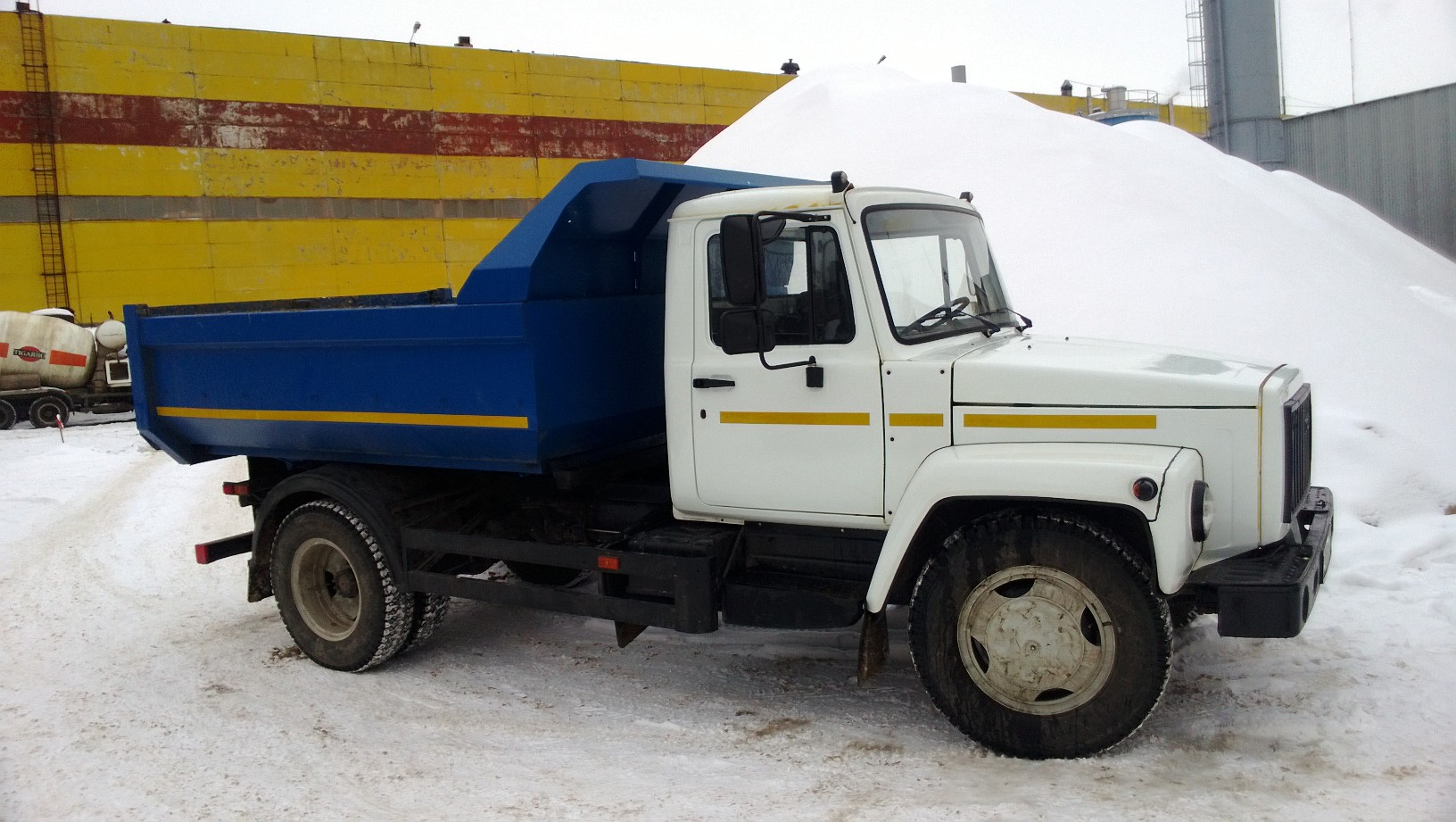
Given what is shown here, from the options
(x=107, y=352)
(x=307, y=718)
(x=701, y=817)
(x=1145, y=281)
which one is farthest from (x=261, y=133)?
(x=701, y=817)

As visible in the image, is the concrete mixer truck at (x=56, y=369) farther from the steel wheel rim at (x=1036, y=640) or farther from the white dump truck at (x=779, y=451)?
the steel wheel rim at (x=1036, y=640)

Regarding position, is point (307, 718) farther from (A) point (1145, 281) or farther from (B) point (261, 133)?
(B) point (261, 133)

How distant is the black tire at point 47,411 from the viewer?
19250 mm

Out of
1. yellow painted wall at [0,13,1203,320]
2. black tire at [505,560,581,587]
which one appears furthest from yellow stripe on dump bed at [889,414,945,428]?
yellow painted wall at [0,13,1203,320]

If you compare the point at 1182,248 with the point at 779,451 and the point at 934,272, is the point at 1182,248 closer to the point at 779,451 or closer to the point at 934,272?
the point at 934,272

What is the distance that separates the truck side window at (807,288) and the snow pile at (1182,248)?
484 cm

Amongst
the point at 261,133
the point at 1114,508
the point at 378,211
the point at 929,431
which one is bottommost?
the point at 1114,508

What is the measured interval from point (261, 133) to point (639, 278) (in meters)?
23.5

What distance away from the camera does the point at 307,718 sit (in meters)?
5.26

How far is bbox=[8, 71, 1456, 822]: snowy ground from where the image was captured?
4.15 meters

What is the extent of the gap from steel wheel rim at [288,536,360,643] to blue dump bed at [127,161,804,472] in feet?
1.85

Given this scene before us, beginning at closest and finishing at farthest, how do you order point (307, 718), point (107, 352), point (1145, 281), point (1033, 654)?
1. point (1033, 654)
2. point (307, 718)
3. point (1145, 281)
4. point (107, 352)

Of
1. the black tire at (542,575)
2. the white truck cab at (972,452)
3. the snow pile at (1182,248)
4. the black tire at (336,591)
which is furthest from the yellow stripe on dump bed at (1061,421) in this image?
the snow pile at (1182,248)

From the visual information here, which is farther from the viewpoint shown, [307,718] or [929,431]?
[307,718]
